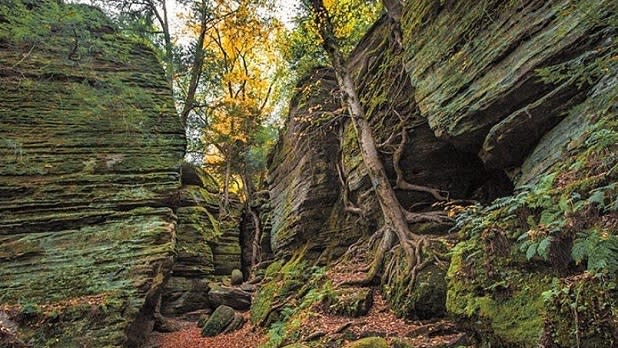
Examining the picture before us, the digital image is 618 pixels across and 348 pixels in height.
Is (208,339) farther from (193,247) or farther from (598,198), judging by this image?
(598,198)

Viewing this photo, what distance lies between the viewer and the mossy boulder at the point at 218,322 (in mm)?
10826

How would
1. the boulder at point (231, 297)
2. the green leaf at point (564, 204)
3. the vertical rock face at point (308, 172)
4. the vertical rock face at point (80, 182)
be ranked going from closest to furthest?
the green leaf at point (564, 204) < the vertical rock face at point (80, 182) < the vertical rock face at point (308, 172) < the boulder at point (231, 297)

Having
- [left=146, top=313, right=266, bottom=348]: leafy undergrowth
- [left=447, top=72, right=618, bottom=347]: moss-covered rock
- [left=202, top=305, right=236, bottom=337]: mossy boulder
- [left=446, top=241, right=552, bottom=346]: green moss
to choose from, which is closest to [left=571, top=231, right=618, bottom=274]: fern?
[left=447, top=72, right=618, bottom=347]: moss-covered rock

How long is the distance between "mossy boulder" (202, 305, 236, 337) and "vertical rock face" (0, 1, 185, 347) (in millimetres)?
2073

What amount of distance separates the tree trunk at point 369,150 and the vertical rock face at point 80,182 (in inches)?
197

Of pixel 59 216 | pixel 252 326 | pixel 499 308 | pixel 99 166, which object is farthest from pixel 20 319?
pixel 499 308

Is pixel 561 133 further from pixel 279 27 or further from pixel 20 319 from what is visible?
pixel 279 27

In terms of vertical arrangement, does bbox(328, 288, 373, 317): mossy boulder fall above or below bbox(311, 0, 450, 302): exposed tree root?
below

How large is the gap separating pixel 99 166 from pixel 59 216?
161 cm

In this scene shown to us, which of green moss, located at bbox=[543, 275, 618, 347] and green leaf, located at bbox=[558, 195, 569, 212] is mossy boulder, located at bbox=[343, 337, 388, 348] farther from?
green leaf, located at bbox=[558, 195, 569, 212]

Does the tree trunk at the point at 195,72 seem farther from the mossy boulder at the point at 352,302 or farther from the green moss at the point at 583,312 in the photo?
the green moss at the point at 583,312

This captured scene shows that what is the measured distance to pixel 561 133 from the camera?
5.46m

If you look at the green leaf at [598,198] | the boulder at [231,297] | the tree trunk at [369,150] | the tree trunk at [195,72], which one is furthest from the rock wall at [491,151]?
the tree trunk at [195,72]

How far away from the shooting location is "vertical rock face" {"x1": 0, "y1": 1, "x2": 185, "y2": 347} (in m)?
6.81
